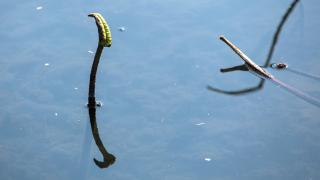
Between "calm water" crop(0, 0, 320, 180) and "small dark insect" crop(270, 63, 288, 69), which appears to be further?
"small dark insect" crop(270, 63, 288, 69)

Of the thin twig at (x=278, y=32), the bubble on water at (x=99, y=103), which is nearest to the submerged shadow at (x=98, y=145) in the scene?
the bubble on water at (x=99, y=103)

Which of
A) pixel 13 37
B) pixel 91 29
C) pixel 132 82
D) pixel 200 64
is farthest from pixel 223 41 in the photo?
pixel 13 37

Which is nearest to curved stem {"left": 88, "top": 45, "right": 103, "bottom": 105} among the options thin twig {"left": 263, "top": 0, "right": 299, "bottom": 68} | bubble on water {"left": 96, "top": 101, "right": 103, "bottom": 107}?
bubble on water {"left": 96, "top": 101, "right": 103, "bottom": 107}

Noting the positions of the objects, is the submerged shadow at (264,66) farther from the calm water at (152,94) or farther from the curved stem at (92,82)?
the curved stem at (92,82)

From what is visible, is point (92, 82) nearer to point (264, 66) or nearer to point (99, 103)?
point (99, 103)

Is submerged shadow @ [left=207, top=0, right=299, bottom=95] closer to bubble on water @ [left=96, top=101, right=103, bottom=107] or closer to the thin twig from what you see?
the thin twig

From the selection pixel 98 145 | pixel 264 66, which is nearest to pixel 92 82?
pixel 98 145
